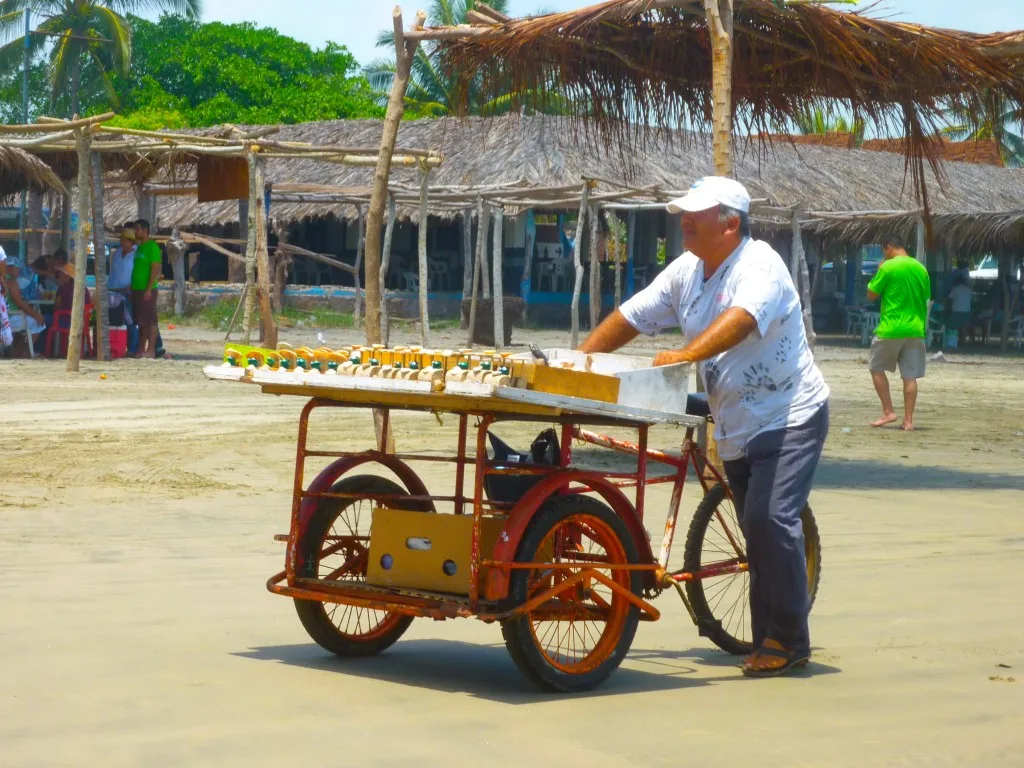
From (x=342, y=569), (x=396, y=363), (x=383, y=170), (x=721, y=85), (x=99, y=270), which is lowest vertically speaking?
(x=342, y=569)

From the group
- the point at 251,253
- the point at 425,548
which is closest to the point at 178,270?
the point at 251,253

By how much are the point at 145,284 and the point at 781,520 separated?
48.9 ft

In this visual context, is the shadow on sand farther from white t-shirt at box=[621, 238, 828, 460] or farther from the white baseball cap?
the white baseball cap

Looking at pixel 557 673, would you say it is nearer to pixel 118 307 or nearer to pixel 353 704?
pixel 353 704

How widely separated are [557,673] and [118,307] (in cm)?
1514

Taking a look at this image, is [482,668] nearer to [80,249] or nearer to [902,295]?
[902,295]

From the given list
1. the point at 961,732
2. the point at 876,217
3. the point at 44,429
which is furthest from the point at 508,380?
the point at 876,217

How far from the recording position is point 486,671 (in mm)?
4930

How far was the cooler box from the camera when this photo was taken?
727 inches

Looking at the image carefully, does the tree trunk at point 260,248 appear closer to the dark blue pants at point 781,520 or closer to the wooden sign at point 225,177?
the wooden sign at point 225,177

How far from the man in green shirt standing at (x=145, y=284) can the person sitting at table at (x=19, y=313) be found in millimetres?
1190

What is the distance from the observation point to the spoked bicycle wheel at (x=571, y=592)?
178 inches

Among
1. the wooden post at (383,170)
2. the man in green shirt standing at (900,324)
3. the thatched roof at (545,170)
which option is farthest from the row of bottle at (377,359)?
the thatched roof at (545,170)

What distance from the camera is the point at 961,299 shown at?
90.9 ft
